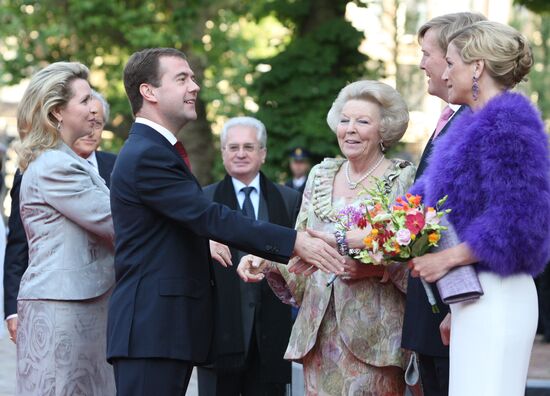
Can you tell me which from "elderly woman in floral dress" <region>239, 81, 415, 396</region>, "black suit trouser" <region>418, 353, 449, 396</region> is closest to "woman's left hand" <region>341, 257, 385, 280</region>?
"elderly woman in floral dress" <region>239, 81, 415, 396</region>

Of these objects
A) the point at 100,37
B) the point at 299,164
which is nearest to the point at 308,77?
the point at 299,164

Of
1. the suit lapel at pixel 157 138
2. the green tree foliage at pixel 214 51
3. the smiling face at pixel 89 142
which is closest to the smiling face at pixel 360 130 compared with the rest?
the suit lapel at pixel 157 138

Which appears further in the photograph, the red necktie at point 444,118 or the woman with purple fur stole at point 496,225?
the red necktie at point 444,118

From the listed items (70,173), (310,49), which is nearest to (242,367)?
(70,173)

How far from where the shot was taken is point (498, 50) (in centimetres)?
474

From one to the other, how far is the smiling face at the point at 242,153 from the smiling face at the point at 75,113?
175 centimetres

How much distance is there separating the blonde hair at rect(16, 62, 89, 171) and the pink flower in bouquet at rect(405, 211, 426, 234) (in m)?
2.12

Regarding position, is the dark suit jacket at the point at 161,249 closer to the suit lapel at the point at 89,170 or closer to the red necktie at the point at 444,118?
the suit lapel at the point at 89,170

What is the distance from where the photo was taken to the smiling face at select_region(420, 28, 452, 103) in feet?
18.2

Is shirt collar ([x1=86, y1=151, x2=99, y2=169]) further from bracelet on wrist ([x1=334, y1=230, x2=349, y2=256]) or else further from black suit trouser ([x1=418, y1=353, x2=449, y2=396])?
black suit trouser ([x1=418, y1=353, x2=449, y2=396])

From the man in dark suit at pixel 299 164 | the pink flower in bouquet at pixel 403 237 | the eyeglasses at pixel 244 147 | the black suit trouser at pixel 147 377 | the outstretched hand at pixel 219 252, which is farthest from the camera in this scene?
the man in dark suit at pixel 299 164

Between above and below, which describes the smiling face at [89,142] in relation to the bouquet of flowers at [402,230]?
above

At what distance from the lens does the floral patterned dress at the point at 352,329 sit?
221 inches

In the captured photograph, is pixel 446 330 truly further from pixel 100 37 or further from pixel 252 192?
pixel 100 37
